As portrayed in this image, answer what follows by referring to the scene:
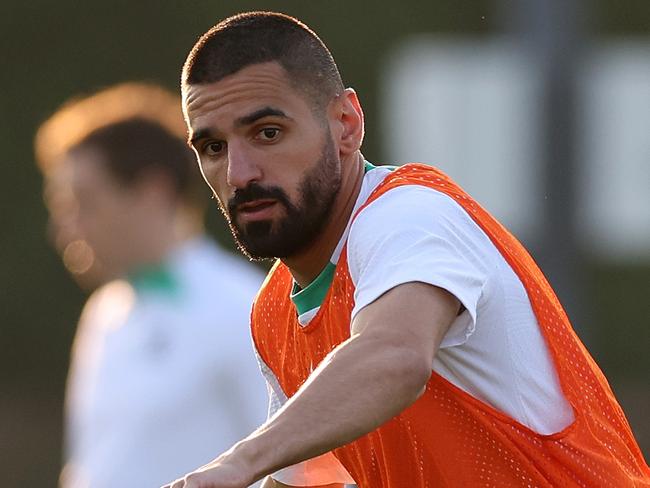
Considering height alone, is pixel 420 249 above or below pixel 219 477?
above

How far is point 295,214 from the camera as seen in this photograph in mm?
3301

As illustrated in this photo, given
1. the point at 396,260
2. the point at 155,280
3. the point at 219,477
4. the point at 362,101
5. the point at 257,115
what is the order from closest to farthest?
1. the point at 219,477
2. the point at 396,260
3. the point at 257,115
4. the point at 155,280
5. the point at 362,101

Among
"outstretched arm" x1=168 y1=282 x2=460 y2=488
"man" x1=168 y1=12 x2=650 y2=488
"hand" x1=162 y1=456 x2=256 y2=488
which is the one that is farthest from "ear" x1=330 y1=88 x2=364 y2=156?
"hand" x1=162 y1=456 x2=256 y2=488

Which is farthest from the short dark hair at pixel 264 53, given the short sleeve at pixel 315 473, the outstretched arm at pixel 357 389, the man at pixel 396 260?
the short sleeve at pixel 315 473

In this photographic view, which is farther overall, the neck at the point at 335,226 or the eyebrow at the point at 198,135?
the neck at the point at 335,226

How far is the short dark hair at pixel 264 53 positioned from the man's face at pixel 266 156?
3cm

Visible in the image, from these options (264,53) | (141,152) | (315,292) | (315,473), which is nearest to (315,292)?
(315,292)

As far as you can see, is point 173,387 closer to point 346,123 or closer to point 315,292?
point 315,292

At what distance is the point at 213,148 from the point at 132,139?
2520 millimetres

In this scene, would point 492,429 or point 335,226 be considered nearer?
point 492,429

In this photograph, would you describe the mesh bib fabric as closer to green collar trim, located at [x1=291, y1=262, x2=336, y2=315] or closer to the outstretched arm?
green collar trim, located at [x1=291, y1=262, x2=336, y2=315]

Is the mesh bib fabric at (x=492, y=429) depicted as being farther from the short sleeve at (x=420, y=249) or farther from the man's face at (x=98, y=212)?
the man's face at (x=98, y=212)

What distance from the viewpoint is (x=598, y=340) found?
1410cm

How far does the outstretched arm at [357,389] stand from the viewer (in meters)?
2.65
